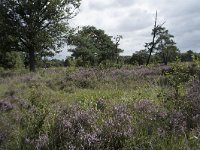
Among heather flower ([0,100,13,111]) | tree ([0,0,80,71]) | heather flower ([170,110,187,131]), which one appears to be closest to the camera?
heather flower ([170,110,187,131])

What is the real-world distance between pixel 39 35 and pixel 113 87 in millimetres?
21308

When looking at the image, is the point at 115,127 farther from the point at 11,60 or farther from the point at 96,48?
the point at 96,48

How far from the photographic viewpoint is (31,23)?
33.6 m

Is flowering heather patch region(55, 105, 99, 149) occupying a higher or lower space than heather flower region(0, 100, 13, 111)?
higher

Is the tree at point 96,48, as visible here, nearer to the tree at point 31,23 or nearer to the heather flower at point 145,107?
the tree at point 31,23

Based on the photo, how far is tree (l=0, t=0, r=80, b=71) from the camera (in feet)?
110

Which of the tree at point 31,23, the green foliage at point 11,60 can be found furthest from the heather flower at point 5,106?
the green foliage at point 11,60

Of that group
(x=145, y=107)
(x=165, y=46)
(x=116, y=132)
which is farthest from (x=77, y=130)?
(x=165, y=46)

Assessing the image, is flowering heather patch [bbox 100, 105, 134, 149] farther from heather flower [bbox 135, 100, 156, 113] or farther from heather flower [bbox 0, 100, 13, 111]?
heather flower [bbox 0, 100, 13, 111]

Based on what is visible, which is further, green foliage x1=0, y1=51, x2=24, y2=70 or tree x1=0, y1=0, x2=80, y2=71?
green foliage x1=0, y1=51, x2=24, y2=70

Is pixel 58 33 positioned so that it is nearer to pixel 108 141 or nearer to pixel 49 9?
pixel 49 9

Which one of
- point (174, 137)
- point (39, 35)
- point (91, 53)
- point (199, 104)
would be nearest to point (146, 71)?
point (199, 104)

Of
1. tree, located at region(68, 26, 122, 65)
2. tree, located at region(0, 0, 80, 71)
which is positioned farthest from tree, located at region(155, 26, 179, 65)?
tree, located at region(0, 0, 80, 71)

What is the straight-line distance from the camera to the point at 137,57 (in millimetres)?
98250
